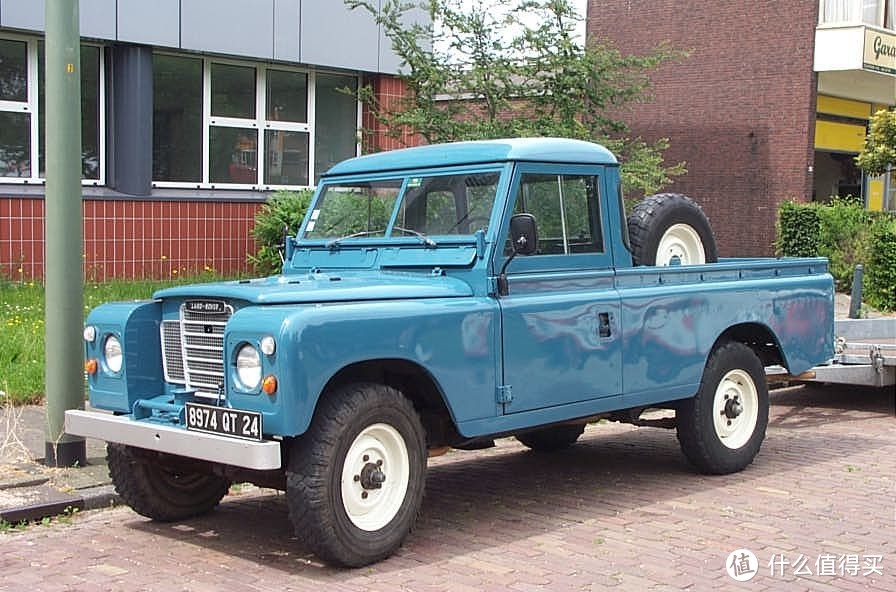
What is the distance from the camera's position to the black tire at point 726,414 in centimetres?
790

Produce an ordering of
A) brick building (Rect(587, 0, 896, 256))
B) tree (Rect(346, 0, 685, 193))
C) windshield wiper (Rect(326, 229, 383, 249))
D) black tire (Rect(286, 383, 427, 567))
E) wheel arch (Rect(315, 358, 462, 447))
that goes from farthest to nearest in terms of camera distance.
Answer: brick building (Rect(587, 0, 896, 256))
tree (Rect(346, 0, 685, 193))
windshield wiper (Rect(326, 229, 383, 249))
wheel arch (Rect(315, 358, 462, 447))
black tire (Rect(286, 383, 427, 567))

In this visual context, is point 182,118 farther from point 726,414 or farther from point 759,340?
point 726,414

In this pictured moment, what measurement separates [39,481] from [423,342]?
2966 millimetres

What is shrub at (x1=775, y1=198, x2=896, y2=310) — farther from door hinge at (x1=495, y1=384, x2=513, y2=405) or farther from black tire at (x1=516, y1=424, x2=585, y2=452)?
door hinge at (x1=495, y1=384, x2=513, y2=405)

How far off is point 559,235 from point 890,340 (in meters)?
5.67

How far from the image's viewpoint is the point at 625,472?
8.30 metres

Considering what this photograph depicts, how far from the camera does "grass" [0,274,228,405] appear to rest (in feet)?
30.8

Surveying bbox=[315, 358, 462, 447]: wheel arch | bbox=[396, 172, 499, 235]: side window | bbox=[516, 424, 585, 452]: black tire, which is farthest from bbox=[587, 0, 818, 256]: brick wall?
bbox=[315, 358, 462, 447]: wheel arch

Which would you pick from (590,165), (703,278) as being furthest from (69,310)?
(703,278)

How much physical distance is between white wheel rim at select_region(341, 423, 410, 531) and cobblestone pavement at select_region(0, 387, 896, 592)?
10.7 inches

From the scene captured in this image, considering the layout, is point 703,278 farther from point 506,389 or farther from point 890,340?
point 890,340

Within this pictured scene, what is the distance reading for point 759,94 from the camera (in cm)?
2489

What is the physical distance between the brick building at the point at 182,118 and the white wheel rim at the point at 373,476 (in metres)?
9.22

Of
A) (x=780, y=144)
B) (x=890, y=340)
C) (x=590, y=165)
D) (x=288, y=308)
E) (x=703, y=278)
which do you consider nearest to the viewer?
(x=288, y=308)
